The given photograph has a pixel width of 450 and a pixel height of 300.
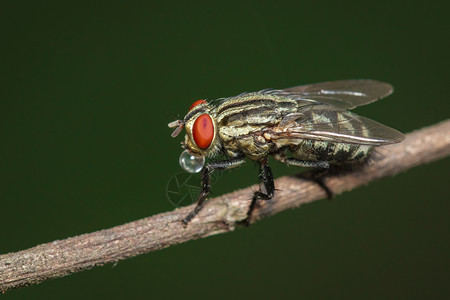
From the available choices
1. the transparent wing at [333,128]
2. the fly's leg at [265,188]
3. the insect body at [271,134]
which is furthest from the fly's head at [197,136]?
the transparent wing at [333,128]

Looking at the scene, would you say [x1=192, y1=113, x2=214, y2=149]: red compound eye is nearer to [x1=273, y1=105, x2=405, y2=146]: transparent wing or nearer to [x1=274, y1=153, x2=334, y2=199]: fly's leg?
[x1=273, y1=105, x2=405, y2=146]: transparent wing

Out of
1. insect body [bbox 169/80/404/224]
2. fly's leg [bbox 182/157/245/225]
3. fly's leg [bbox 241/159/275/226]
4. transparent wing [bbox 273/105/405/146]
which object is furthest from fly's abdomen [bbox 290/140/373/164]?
fly's leg [bbox 182/157/245/225]

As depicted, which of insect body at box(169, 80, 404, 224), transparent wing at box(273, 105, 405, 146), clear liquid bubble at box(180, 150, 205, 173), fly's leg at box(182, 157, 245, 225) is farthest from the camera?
clear liquid bubble at box(180, 150, 205, 173)

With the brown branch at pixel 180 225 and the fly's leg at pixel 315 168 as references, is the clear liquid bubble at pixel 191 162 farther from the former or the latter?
the fly's leg at pixel 315 168

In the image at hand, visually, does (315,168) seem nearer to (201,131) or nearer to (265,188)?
(265,188)

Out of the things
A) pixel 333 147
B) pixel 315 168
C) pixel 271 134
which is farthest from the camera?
pixel 315 168

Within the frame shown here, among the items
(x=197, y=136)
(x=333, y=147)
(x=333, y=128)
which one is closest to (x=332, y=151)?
(x=333, y=147)
